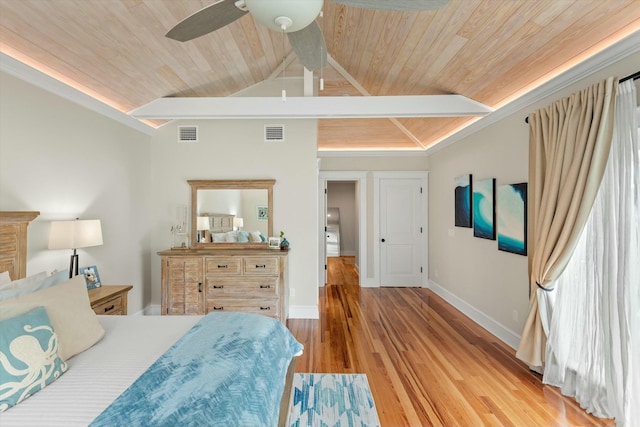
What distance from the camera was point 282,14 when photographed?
1268mm

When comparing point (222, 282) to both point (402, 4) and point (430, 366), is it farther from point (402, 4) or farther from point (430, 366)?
point (402, 4)

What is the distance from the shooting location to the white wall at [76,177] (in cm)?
228

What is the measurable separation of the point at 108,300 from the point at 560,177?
154 inches

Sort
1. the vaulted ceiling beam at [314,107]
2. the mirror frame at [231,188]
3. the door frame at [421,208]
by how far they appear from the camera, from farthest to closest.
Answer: the door frame at [421,208]
the mirror frame at [231,188]
the vaulted ceiling beam at [314,107]

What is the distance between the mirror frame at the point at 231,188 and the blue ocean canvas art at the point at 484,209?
267 centimetres

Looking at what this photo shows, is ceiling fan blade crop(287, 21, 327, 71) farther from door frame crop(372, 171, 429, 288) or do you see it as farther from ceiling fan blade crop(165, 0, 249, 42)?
door frame crop(372, 171, 429, 288)

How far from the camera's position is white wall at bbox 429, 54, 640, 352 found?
298cm

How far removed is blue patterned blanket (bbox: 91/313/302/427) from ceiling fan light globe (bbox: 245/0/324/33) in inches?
62.8

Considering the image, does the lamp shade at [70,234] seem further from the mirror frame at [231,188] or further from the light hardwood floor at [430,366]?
the light hardwood floor at [430,366]

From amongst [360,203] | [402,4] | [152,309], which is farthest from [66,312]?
[360,203]

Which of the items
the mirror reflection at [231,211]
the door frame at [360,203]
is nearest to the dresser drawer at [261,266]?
the mirror reflection at [231,211]

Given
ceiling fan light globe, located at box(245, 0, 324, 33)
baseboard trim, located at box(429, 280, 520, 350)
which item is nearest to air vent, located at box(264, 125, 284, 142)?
ceiling fan light globe, located at box(245, 0, 324, 33)

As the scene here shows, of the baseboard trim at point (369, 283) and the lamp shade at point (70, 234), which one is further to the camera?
the baseboard trim at point (369, 283)

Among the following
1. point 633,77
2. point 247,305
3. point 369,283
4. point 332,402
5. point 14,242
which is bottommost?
point 332,402
